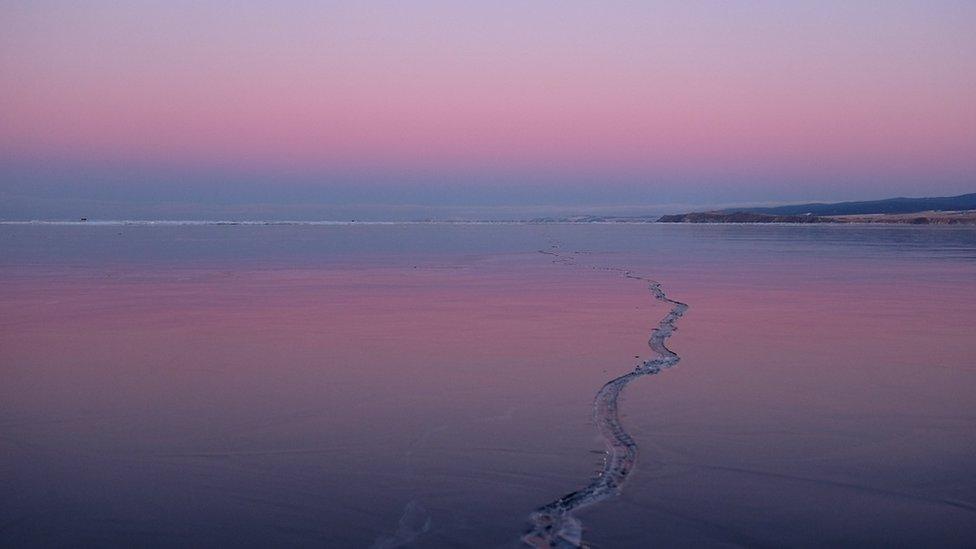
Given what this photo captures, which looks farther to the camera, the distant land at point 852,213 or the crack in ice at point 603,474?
the distant land at point 852,213

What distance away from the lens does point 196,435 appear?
6625mm

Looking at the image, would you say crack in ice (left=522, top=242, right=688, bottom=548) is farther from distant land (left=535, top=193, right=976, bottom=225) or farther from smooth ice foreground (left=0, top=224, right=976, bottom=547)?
distant land (left=535, top=193, right=976, bottom=225)

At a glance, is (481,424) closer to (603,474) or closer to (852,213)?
(603,474)

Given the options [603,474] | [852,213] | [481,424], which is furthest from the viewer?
[852,213]

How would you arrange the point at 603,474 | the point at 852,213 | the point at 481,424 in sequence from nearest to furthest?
the point at 603,474, the point at 481,424, the point at 852,213

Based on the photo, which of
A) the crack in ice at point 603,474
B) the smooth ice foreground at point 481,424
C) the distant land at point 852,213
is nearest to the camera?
the crack in ice at point 603,474

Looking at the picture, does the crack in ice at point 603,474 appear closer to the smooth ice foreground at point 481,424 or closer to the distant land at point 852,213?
the smooth ice foreground at point 481,424

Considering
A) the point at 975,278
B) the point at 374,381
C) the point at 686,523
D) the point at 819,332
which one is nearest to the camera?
the point at 686,523

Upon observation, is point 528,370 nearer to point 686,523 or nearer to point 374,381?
point 374,381

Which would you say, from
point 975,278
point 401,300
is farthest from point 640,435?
point 975,278

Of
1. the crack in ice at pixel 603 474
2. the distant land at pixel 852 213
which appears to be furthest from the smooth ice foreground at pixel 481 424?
the distant land at pixel 852 213

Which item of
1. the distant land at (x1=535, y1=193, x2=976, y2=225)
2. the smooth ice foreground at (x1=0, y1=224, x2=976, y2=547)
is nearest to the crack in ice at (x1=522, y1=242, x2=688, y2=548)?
the smooth ice foreground at (x1=0, y1=224, x2=976, y2=547)

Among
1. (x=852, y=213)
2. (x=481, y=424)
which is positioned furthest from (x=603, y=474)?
(x=852, y=213)

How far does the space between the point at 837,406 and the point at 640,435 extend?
6.97ft
